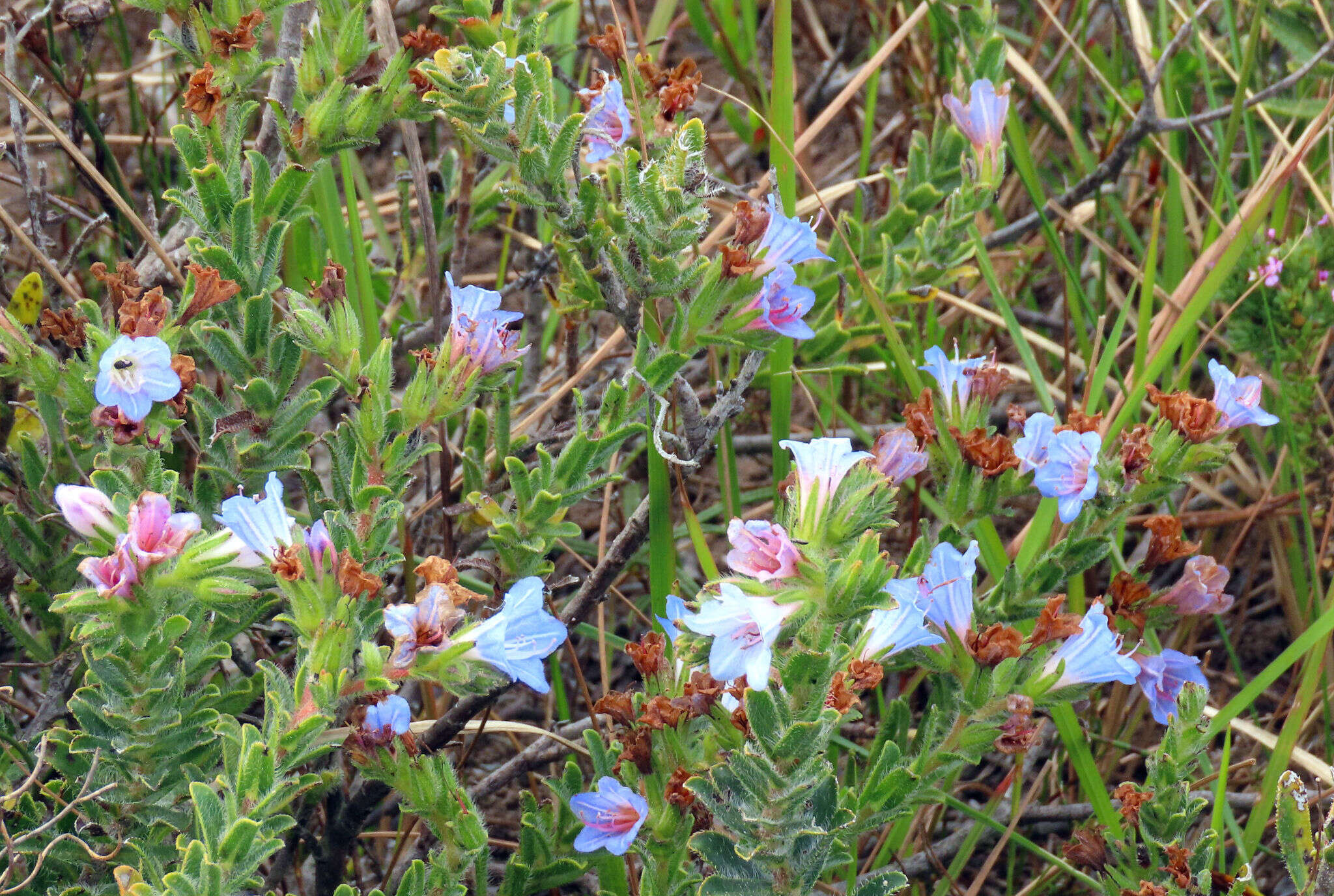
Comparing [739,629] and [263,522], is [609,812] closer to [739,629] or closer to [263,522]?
[739,629]

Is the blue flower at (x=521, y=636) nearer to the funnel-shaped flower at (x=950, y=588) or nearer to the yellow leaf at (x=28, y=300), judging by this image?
the funnel-shaped flower at (x=950, y=588)

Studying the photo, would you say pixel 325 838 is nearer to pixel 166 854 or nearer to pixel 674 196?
pixel 166 854

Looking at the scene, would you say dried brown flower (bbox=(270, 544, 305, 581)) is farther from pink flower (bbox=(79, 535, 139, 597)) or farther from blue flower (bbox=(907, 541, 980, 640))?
blue flower (bbox=(907, 541, 980, 640))

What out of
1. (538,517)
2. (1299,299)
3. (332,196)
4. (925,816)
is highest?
(332,196)

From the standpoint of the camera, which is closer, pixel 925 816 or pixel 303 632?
pixel 303 632

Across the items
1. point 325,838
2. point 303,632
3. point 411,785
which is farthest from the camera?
point 325,838

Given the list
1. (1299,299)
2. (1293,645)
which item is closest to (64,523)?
(1293,645)

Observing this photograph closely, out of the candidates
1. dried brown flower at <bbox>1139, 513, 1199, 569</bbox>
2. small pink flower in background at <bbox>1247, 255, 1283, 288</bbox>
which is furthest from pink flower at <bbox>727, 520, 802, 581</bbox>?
small pink flower in background at <bbox>1247, 255, 1283, 288</bbox>
